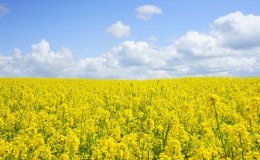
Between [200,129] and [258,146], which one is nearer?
[258,146]

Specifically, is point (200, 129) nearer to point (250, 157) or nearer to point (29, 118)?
point (250, 157)

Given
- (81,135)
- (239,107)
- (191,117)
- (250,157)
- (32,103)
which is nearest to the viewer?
(250,157)

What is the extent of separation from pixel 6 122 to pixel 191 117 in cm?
611

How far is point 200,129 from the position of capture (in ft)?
32.8

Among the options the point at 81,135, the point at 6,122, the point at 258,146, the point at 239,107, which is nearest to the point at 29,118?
the point at 6,122

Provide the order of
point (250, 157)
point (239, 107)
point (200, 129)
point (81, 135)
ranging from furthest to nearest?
point (239, 107) < point (200, 129) < point (81, 135) < point (250, 157)

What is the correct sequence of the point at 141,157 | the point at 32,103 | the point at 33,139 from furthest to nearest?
the point at 32,103 < the point at 33,139 < the point at 141,157

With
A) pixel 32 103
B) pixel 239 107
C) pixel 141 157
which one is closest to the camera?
pixel 141 157

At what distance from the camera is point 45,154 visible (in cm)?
688

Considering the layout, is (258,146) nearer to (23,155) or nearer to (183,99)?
(23,155)

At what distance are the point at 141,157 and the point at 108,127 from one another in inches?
137

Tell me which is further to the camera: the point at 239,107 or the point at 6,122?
the point at 239,107

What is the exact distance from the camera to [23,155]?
22.6 feet

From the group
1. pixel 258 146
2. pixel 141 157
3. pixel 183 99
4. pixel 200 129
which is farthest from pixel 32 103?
pixel 258 146
